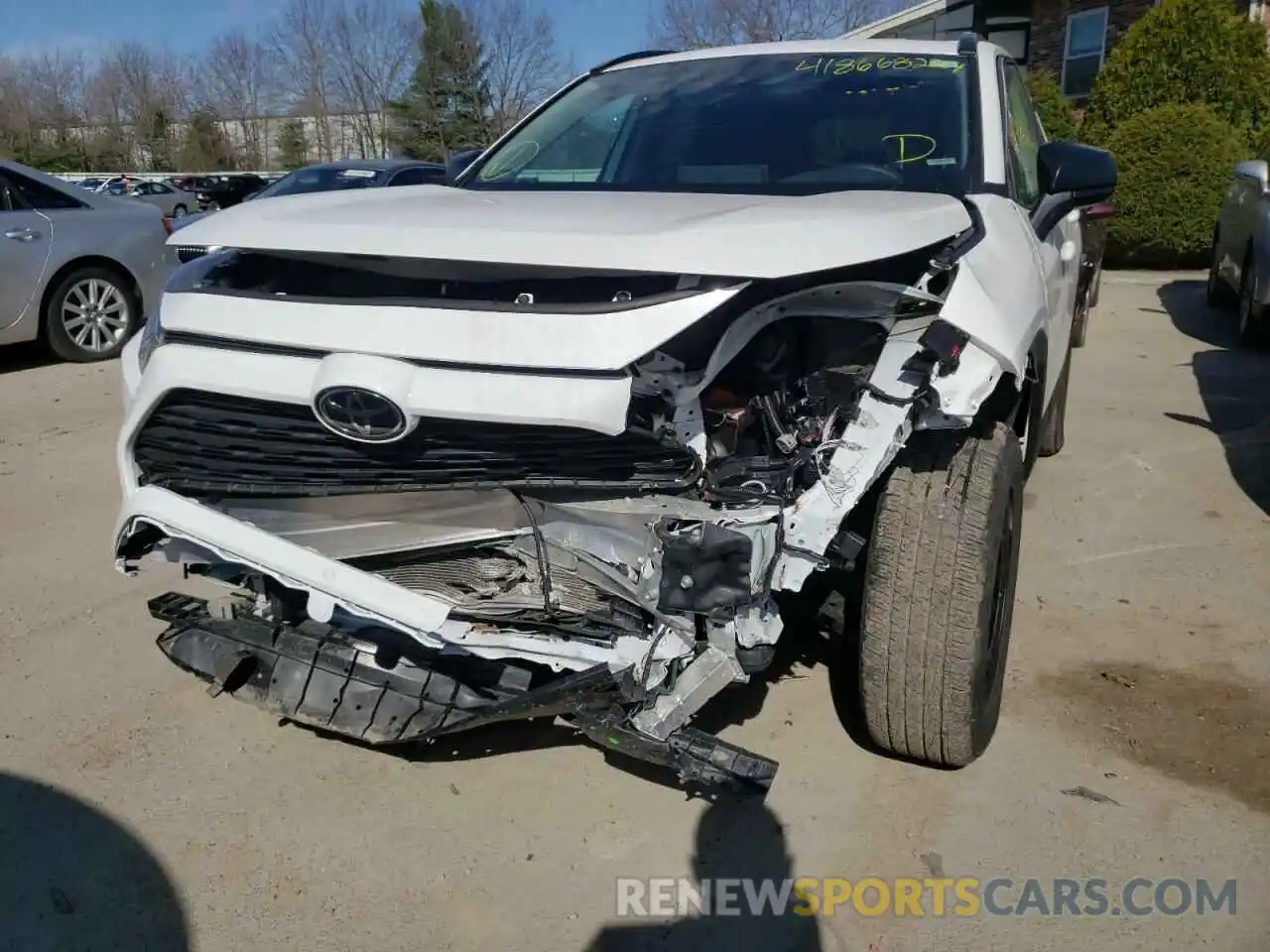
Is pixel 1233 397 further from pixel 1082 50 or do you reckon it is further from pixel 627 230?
pixel 1082 50

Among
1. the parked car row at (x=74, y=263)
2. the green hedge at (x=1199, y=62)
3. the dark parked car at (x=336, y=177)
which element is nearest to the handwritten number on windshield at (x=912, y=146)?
the parked car row at (x=74, y=263)

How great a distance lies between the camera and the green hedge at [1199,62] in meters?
12.6

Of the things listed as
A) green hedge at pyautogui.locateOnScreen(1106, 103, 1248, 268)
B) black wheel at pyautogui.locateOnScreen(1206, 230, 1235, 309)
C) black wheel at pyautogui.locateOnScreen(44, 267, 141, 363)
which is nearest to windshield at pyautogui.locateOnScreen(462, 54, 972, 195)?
black wheel at pyautogui.locateOnScreen(44, 267, 141, 363)

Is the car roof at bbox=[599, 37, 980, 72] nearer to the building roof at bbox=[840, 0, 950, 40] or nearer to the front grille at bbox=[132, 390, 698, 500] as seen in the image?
the front grille at bbox=[132, 390, 698, 500]

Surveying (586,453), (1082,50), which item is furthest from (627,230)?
(1082,50)

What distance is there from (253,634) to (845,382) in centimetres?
160

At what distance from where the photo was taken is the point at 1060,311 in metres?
3.71

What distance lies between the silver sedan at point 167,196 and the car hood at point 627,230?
1025 inches

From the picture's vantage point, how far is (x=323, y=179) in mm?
10820

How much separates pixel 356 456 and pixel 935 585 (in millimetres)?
1339

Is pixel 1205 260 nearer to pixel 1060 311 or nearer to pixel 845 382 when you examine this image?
pixel 1060 311

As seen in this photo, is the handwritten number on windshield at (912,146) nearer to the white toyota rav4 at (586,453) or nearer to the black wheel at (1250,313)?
the white toyota rav4 at (586,453)

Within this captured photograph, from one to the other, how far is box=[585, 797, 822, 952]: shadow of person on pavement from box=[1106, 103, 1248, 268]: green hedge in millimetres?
11410

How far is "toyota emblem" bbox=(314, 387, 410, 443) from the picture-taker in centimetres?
208
